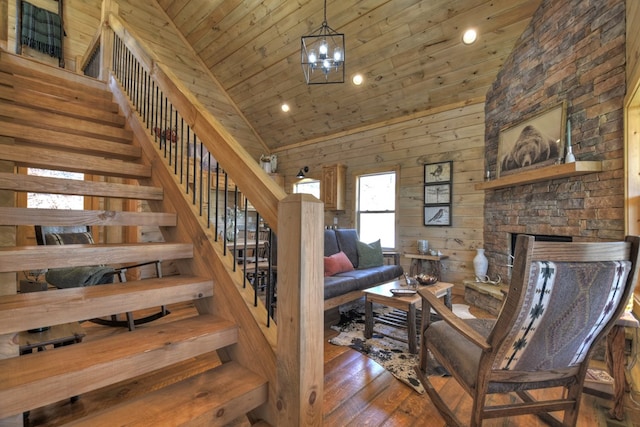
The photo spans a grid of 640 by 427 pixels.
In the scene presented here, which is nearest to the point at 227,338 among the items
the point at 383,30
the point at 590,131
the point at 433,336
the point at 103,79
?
the point at 433,336

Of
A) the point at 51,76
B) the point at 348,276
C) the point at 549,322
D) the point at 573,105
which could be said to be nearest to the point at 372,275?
the point at 348,276

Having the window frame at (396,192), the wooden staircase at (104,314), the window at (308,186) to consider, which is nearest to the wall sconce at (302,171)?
the window at (308,186)

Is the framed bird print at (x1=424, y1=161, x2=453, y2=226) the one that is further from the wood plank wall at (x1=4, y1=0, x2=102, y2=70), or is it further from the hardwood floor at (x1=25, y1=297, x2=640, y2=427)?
the wood plank wall at (x1=4, y1=0, x2=102, y2=70)

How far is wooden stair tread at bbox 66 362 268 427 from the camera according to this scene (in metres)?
0.99

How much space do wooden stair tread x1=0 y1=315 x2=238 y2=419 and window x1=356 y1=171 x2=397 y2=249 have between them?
14.0 feet

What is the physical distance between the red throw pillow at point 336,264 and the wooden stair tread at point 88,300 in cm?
221

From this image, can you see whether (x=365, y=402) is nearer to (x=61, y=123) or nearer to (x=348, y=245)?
(x=348, y=245)

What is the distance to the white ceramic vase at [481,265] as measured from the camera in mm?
3969

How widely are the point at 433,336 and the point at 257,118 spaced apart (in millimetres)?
6038

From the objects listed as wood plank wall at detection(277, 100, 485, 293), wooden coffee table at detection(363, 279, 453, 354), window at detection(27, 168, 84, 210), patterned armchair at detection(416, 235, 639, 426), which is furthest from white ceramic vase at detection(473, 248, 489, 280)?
window at detection(27, 168, 84, 210)

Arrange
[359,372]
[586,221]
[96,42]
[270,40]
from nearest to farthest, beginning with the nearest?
1. [359,372]
2. [586,221]
3. [96,42]
4. [270,40]

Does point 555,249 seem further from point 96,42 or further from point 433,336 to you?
point 96,42

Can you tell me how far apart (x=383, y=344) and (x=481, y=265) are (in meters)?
2.17

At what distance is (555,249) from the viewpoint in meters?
1.13
